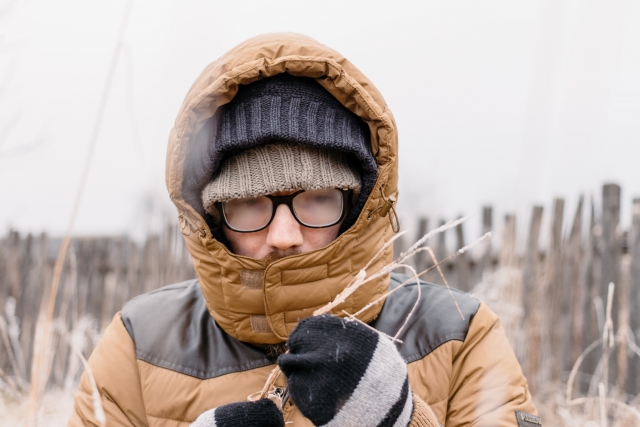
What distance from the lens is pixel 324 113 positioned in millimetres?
1450

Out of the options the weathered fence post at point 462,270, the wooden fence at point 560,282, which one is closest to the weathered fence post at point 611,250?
the wooden fence at point 560,282

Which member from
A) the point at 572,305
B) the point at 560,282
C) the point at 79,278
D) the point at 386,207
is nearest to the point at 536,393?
the point at 572,305

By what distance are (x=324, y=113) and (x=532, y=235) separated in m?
3.14

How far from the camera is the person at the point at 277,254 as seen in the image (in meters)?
1.36

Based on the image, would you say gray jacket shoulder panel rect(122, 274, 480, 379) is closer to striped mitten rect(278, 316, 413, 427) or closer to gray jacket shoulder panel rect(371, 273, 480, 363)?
gray jacket shoulder panel rect(371, 273, 480, 363)

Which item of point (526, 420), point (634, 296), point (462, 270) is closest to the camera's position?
point (526, 420)

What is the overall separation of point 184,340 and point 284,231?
1.62 ft

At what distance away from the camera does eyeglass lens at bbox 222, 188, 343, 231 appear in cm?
143

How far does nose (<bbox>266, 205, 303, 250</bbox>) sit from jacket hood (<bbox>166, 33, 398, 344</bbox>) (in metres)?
0.05

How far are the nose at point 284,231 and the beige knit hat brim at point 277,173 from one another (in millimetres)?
89

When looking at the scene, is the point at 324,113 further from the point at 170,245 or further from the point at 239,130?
the point at 170,245

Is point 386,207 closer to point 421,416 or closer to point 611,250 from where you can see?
point 421,416

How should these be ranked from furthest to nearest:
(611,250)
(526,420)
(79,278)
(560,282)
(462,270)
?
(79,278)
(462,270)
(560,282)
(611,250)
(526,420)

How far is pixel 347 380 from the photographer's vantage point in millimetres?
1033
